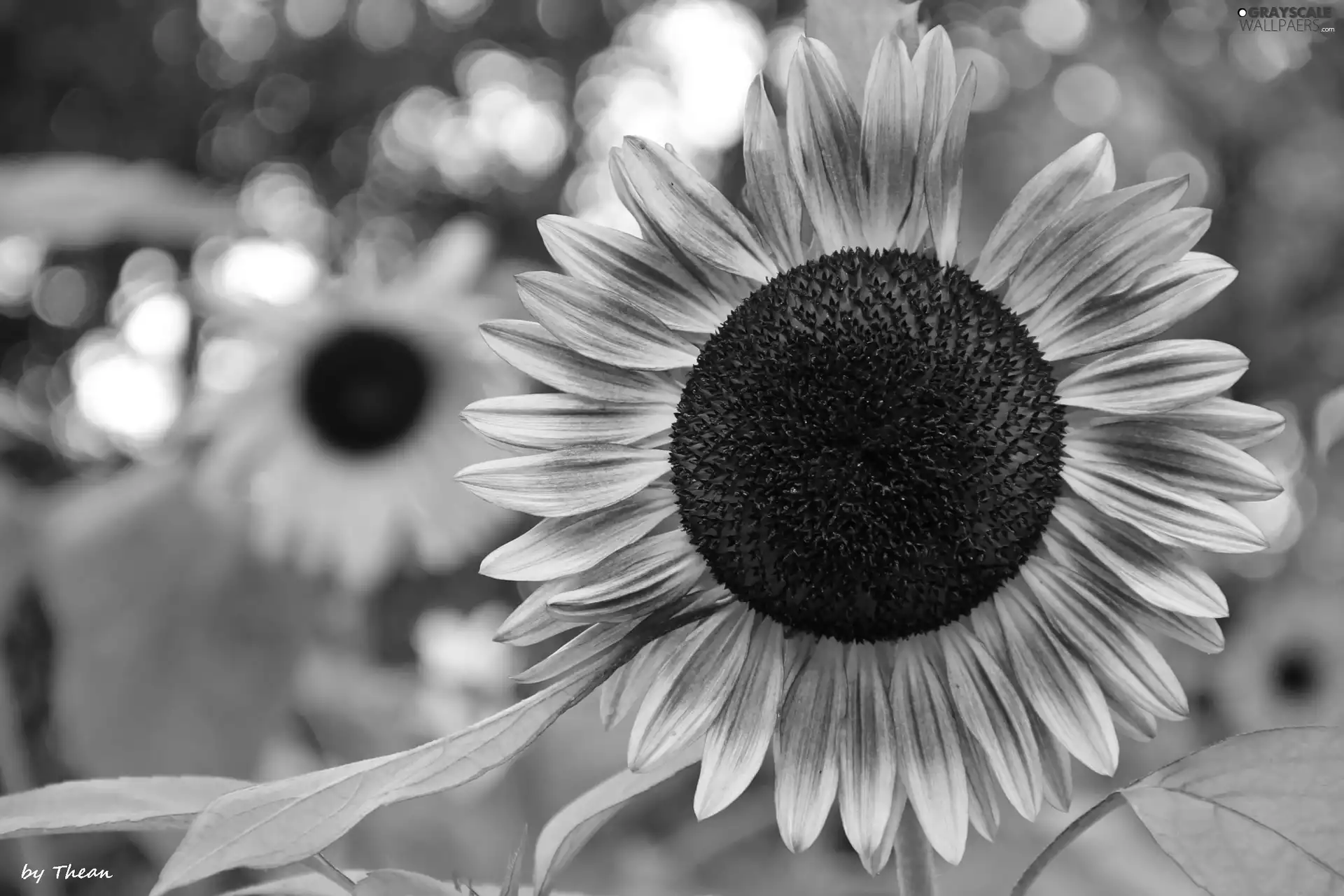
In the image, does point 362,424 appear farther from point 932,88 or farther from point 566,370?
point 932,88

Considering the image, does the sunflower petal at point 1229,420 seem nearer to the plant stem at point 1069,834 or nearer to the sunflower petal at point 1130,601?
the sunflower petal at point 1130,601

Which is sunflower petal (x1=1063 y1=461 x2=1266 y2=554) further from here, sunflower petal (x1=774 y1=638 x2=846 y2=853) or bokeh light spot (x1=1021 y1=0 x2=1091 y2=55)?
bokeh light spot (x1=1021 y1=0 x2=1091 y2=55)

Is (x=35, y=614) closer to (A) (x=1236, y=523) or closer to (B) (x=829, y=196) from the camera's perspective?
(B) (x=829, y=196)

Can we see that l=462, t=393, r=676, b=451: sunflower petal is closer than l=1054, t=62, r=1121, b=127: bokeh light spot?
Yes

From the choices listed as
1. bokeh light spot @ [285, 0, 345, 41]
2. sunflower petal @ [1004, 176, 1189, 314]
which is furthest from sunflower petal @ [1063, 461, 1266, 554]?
bokeh light spot @ [285, 0, 345, 41]

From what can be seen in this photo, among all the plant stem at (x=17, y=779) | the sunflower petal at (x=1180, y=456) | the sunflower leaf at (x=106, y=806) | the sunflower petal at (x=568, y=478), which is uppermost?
the sunflower petal at (x=568, y=478)

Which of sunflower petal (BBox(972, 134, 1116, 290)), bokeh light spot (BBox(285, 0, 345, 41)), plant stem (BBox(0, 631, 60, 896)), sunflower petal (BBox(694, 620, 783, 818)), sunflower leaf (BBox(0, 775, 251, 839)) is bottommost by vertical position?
plant stem (BBox(0, 631, 60, 896))

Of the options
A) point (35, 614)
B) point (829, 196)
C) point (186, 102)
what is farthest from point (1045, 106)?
point (186, 102)

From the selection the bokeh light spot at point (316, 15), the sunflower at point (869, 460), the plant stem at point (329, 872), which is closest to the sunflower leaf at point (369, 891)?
the plant stem at point (329, 872)
